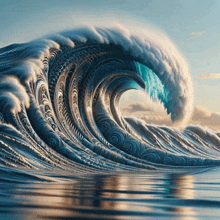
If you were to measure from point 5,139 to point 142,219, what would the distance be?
3.64 m

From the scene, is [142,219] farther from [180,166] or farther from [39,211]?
[180,166]

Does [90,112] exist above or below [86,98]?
below

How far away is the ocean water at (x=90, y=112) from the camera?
4.01 m

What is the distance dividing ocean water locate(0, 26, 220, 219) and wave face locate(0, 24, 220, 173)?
Answer: 0.06 ft

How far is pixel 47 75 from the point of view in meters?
6.43

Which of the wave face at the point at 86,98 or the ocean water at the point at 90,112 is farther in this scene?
the wave face at the point at 86,98

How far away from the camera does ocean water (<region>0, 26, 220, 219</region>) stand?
13.1 feet

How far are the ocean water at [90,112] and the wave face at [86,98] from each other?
2 centimetres

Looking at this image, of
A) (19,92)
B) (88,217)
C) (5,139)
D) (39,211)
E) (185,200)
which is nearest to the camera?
(88,217)

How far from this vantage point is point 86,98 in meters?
7.48

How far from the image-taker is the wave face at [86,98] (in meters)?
5.20

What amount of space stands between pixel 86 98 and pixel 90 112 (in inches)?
12.3

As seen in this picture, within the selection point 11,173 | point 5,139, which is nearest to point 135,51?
point 5,139

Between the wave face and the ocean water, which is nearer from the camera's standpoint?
the ocean water
